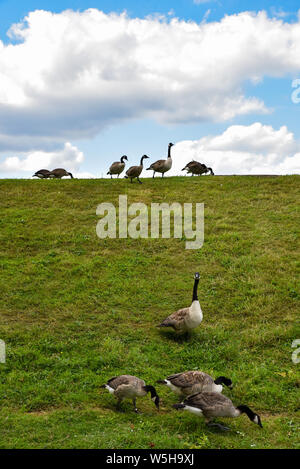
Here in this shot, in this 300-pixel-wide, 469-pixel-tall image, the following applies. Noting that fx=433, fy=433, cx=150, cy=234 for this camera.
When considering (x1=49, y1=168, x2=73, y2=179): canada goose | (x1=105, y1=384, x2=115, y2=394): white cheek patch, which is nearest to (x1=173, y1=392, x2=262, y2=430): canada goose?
(x1=105, y1=384, x2=115, y2=394): white cheek patch

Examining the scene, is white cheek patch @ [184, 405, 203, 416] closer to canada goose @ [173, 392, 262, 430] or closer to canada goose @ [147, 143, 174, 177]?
canada goose @ [173, 392, 262, 430]

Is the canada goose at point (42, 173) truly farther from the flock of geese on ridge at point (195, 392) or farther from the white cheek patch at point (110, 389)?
the white cheek patch at point (110, 389)

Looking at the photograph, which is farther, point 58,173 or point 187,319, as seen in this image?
point 58,173

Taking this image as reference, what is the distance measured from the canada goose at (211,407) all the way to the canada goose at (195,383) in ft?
1.58

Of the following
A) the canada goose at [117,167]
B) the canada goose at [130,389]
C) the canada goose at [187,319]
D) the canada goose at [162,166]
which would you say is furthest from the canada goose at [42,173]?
the canada goose at [130,389]

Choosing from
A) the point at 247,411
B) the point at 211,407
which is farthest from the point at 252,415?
the point at 211,407

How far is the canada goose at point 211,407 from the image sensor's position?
8.20 m

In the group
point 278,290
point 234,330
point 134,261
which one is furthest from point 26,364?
point 278,290

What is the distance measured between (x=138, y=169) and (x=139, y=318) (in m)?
15.2

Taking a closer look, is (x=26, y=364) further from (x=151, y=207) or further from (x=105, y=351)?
(x=151, y=207)

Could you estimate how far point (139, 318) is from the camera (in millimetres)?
13742

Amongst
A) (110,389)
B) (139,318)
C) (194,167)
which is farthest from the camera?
(194,167)

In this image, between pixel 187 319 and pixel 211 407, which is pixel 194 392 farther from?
pixel 187 319

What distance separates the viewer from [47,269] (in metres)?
17.3
